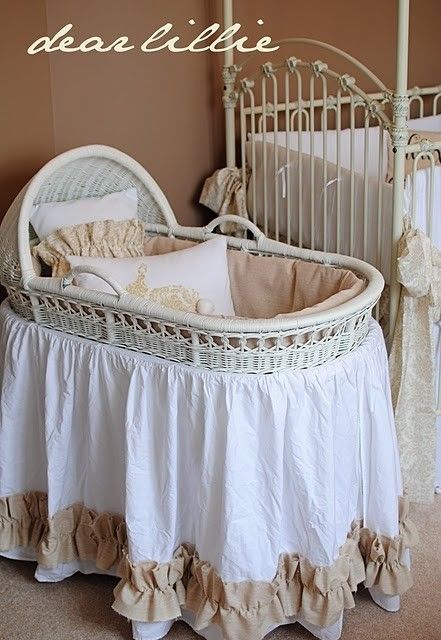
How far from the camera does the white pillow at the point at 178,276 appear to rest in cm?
245

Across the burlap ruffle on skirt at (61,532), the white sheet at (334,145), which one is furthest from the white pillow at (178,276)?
the white sheet at (334,145)

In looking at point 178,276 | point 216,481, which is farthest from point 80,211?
point 216,481

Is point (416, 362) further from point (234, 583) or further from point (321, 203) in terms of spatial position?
point (234, 583)

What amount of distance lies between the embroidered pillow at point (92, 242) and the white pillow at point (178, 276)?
7cm

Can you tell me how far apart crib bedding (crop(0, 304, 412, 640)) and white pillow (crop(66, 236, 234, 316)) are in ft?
0.75

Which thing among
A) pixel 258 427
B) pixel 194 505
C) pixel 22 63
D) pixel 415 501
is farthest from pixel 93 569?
pixel 22 63

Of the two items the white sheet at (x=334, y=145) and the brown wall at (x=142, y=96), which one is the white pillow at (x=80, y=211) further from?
the white sheet at (x=334, y=145)

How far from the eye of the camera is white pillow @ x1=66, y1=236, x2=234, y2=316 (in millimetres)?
2453

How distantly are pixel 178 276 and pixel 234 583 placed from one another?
0.79 m

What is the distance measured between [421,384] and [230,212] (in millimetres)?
896

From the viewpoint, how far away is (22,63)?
8.89 feet

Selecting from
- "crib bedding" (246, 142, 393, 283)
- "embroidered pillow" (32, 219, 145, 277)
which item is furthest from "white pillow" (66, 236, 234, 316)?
"crib bedding" (246, 142, 393, 283)

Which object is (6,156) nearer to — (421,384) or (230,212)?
(230,212)

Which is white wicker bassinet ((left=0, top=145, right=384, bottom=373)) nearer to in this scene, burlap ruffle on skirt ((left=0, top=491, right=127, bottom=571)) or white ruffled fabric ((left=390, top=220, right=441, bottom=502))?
white ruffled fabric ((left=390, top=220, right=441, bottom=502))
